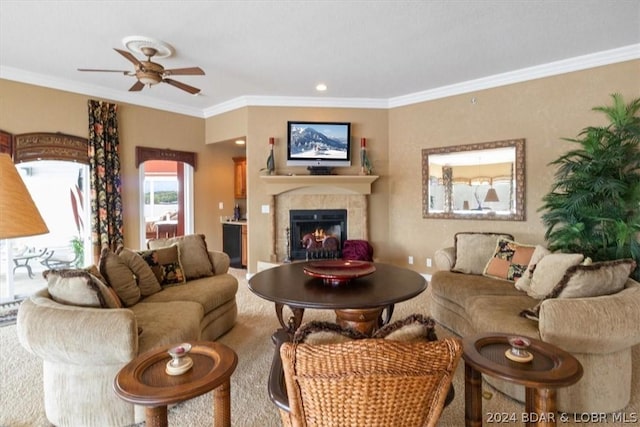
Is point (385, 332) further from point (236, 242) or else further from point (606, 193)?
point (236, 242)

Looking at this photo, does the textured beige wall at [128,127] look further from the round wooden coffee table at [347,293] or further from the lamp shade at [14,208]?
the lamp shade at [14,208]

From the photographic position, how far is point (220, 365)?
4.90ft

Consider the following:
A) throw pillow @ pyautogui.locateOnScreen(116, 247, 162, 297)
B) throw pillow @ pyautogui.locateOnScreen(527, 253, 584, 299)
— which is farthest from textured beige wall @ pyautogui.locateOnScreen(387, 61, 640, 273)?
throw pillow @ pyautogui.locateOnScreen(116, 247, 162, 297)

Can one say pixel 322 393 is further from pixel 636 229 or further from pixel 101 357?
pixel 636 229

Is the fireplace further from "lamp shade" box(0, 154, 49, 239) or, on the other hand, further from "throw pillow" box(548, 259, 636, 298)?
"lamp shade" box(0, 154, 49, 239)

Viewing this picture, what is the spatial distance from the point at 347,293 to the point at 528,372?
1185mm

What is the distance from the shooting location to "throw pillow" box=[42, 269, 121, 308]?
2.04m

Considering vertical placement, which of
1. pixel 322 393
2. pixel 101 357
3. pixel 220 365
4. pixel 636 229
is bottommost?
pixel 101 357

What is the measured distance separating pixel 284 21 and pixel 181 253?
8.05 feet

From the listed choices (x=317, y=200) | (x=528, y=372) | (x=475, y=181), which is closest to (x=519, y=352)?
(x=528, y=372)

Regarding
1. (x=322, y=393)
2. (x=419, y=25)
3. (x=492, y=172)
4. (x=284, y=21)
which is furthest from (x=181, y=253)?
(x=492, y=172)

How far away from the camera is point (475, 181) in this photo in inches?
189

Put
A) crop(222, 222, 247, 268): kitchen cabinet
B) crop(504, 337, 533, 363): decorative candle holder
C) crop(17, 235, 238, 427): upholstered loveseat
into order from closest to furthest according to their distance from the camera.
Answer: crop(504, 337, 533, 363): decorative candle holder < crop(17, 235, 238, 427): upholstered loveseat < crop(222, 222, 247, 268): kitchen cabinet

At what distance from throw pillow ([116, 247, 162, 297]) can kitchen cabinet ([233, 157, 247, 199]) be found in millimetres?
3983
